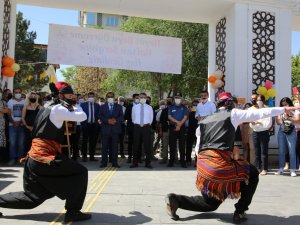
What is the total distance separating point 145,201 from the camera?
6324 mm

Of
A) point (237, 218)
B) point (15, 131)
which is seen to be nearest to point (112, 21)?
point (15, 131)

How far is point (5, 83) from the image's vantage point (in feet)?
40.9

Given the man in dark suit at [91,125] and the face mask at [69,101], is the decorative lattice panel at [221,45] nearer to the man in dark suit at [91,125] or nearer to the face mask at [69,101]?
the man in dark suit at [91,125]

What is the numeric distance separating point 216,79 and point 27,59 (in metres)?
24.5

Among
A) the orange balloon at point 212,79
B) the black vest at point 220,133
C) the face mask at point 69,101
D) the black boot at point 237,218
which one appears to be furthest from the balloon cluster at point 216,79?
the face mask at point 69,101

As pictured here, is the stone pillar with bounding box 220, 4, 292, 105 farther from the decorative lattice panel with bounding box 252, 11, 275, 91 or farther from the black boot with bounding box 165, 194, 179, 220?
the black boot with bounding box 165, 194, 179, 220

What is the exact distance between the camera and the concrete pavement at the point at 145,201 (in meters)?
5.24

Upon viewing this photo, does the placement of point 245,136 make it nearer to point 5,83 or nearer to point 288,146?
point 288,146

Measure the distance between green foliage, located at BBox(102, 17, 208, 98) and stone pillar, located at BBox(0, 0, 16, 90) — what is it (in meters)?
13.7

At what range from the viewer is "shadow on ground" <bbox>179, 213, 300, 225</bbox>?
5.24m

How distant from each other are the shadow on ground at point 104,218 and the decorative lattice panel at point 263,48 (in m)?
8.38

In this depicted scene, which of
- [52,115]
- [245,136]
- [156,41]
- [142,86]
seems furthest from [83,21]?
[52,115]

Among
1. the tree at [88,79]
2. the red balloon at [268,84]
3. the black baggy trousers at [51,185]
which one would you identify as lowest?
the black baggy trousers at [51,185]

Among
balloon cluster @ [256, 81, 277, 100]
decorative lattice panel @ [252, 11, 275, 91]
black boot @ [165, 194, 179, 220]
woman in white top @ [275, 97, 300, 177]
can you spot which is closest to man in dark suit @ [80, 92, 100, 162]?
balloon cluster @ [256, 81, 277, 100]
